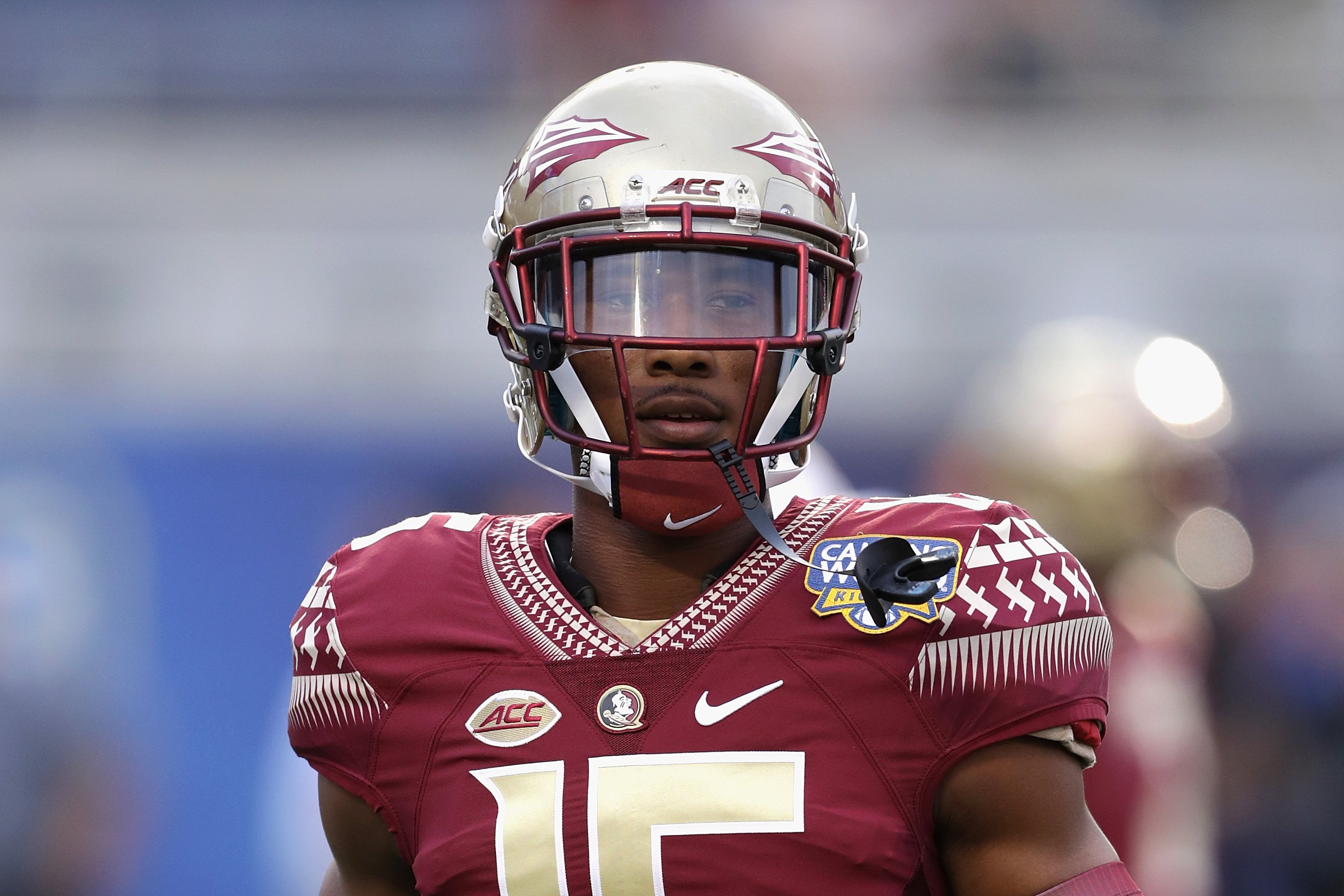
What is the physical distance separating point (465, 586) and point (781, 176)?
0.52m

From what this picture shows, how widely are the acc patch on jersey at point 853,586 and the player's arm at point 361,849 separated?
49 centimetres

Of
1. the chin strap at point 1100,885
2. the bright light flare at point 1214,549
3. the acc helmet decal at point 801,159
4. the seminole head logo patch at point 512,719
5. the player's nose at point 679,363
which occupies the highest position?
the acc helmet decal at point 801,159

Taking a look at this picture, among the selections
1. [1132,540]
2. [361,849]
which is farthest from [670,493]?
[1132,540]

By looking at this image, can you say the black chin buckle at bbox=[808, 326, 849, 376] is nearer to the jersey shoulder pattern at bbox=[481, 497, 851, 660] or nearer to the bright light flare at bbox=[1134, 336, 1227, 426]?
the jersey shoulder pattern at bbox=[481, 497, 851, 660]

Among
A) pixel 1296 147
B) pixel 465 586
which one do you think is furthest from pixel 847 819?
pixel 1296 147

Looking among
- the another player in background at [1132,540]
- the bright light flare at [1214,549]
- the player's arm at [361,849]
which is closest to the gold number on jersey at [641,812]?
the player's arm at [361,849]

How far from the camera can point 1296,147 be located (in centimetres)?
621

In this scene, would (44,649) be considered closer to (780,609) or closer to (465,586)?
(465,586)

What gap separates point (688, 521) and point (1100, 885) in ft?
1.61

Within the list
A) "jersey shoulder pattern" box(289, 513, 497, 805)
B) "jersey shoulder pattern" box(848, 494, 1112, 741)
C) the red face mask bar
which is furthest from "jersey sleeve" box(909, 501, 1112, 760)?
"jersey shoulder pattern" box(289, 513, 497, 805)

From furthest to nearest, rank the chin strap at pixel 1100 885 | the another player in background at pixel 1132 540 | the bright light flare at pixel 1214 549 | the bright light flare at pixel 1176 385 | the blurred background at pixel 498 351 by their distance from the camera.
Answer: the bright light flare at pixel 1176 385 < the blurred background at pixel 498 351 < the bright light flare at pixel 1214 549 < the another player in background at pixel 1132 540 < the chin strap at pixel 1100 885

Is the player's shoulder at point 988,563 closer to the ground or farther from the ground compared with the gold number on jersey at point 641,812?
farther from the ground

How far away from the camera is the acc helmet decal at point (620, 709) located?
1.38 metres

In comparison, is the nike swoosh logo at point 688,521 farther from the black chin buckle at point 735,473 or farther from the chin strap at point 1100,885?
the chin strap at point 1100,885
